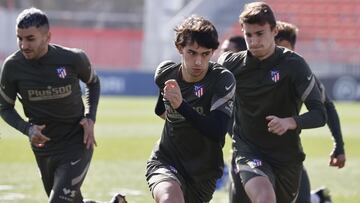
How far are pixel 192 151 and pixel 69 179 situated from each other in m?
1.28

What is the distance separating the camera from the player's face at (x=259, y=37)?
7254mm

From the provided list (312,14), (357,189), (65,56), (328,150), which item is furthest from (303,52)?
(65,56)

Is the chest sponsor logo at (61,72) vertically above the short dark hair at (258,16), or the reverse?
the short dark hair at (258,16)

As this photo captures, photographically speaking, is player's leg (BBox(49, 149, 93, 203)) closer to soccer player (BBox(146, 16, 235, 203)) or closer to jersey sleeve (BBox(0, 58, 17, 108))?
jersey sleeve (BBox(0, 58, 17, 108))

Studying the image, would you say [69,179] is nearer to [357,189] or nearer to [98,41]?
[357,189]

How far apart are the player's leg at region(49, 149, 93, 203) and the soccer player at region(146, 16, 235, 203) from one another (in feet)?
2.95

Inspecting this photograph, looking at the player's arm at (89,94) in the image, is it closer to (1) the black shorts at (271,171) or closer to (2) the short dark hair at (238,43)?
(1) the black shorts at (271,171)

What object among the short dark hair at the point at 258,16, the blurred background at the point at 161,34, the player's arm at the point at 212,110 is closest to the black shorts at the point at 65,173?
the player's arm at the point at 212,110

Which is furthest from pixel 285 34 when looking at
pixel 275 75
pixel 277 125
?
pixel 277 125

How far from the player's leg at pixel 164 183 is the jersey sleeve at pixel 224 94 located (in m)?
0.59

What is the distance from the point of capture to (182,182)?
6.82 meters

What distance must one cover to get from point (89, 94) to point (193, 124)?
6.65 feet

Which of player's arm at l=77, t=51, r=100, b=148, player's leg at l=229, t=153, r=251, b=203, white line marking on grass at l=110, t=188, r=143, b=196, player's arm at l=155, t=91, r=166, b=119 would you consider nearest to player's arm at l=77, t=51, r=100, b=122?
player's arm at l=77, t=51, r=100, b=148

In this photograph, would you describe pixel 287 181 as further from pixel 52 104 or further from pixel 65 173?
pixel 52 104
